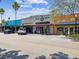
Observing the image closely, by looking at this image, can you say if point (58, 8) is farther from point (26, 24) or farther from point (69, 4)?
point (26, 24)

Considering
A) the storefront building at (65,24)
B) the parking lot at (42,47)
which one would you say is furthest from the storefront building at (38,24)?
the parking lot at (42,47)

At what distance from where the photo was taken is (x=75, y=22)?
50.8 metres

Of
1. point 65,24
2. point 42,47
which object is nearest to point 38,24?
point 65,24

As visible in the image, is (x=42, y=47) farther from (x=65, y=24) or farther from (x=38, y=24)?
(x=38, y=24)

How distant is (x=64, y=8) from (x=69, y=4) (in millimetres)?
1151

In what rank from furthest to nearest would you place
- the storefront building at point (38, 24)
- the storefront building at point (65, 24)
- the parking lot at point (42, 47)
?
the storefront building at point (38, 24), the storefront building at point (65, 24), the parking lot at point (42, 47)

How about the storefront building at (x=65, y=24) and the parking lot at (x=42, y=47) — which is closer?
the parking lot at (x=42, y=47)

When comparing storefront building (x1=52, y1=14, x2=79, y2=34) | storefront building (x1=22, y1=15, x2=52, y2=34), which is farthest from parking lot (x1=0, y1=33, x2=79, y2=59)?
storefront building (x1=22, y1=15, x2=52, y2=34)

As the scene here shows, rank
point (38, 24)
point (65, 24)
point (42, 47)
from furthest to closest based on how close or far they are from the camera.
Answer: point (38, 24) → point (65, 24) → point (42, 47)

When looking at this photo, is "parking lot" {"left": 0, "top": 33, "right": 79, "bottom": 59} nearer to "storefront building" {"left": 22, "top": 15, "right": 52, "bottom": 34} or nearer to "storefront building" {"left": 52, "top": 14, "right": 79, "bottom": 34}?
"storefront building" {"left": 52, "top": 14, "right": 79, "bottom": 34}

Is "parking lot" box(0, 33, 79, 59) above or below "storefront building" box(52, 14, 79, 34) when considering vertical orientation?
below

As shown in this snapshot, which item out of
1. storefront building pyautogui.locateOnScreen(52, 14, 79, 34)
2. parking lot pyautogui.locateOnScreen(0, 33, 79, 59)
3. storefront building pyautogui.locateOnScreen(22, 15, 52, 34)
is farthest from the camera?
storefront building pyautogui.locateOnScreen(22, 15, 52, 34)

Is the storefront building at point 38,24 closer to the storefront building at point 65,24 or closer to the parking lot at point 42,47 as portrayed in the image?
the storefront building at point 65,24

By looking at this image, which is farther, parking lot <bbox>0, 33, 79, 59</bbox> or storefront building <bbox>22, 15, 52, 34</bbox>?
storefront building <bbox>22, 15, 52, 34</bbox>
